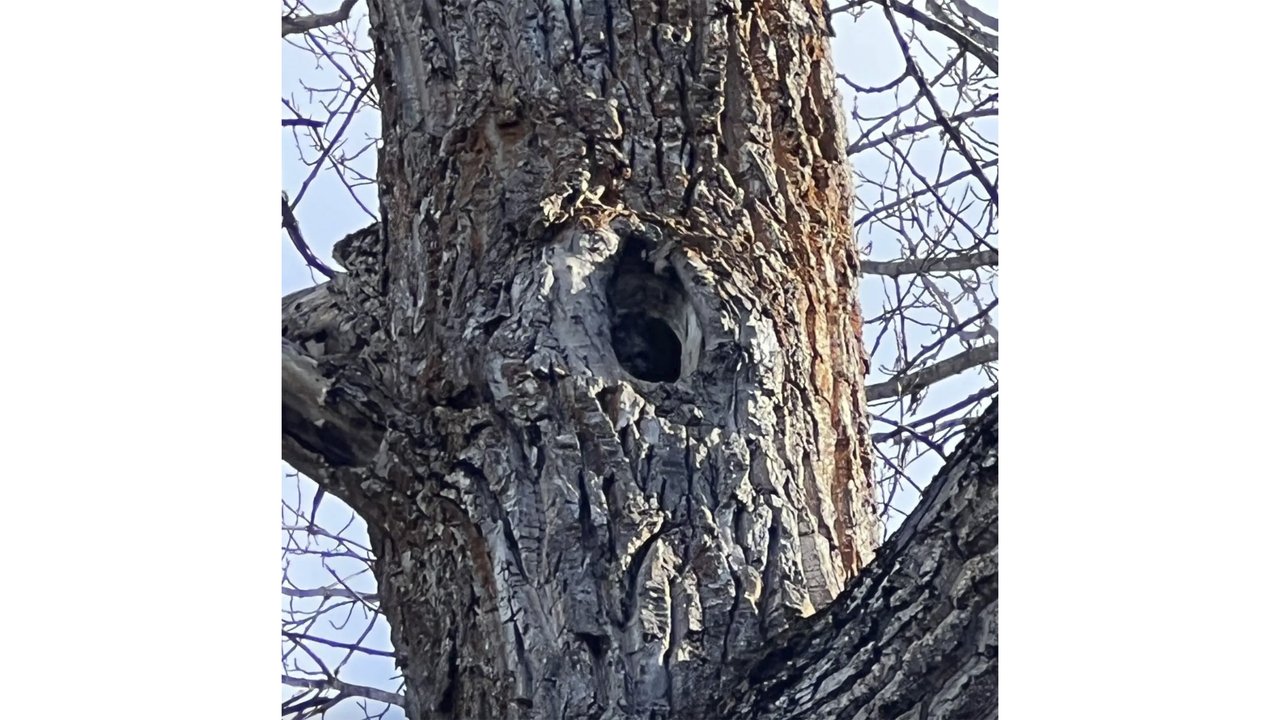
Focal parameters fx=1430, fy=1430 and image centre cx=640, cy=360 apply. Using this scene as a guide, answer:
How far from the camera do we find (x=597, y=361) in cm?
126

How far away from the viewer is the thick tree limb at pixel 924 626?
3.45 ft

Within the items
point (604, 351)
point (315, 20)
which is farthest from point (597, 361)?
point (315, 20)

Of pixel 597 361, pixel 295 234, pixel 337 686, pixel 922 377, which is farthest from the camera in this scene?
pixel 337 686

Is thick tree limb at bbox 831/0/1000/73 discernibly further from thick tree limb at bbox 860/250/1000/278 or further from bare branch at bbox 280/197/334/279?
bare branch at bbox 280/197/334/279

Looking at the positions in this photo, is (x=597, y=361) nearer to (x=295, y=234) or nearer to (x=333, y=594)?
(x=295, y=234)

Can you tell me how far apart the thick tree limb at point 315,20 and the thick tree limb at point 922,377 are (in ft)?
4.13

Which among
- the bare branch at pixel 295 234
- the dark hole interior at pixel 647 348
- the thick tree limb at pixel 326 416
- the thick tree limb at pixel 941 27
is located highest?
the thick tree limb at pixel 941 27

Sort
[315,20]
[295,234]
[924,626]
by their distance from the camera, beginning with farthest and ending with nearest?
[315,20], [295,234], [924,626]

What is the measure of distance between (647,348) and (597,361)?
8 cm

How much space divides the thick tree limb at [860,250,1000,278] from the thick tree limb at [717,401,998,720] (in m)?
1.38

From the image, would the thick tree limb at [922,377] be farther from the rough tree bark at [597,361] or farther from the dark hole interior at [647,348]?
the dark hole interior at [647,348]

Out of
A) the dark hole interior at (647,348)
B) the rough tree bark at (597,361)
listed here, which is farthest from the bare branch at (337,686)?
the dark hole interior at (647,348)
